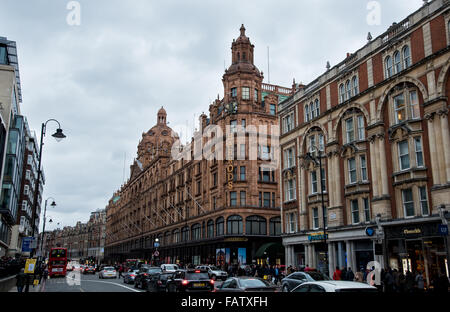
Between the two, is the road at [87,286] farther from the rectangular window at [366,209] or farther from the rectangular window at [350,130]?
the rectangular window at [350,130]

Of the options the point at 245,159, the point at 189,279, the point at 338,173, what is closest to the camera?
the point at 189,279

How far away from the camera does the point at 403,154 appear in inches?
1155

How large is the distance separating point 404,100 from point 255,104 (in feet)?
106

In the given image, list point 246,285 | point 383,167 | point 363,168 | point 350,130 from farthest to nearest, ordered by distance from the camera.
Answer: point 350,130 < point 363,168 < point 383,167 < point 246,285

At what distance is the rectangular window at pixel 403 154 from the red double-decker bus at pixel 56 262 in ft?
153

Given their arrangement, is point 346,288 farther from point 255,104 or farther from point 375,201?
point 255,104

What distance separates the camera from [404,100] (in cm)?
2953

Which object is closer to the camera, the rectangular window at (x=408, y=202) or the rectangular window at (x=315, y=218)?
the rectangular window at (x=408, y=202)

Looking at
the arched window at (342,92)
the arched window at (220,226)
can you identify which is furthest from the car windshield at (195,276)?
the arched window at (220,226)

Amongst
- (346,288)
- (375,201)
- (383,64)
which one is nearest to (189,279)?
(346,288)

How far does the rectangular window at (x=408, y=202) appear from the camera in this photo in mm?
28344

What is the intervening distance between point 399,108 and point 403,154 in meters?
3.41

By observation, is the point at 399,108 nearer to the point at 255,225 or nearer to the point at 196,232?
the point at 255,225

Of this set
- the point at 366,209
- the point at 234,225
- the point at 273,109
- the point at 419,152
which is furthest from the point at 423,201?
the point at 273,109
